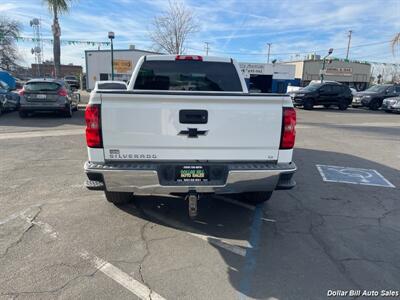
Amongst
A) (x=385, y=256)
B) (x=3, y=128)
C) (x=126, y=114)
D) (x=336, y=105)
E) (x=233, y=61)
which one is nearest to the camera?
(x=126, y=114)

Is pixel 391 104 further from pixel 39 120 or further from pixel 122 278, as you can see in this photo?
pixel 122 278

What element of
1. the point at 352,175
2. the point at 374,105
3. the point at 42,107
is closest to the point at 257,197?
the point at 352,175

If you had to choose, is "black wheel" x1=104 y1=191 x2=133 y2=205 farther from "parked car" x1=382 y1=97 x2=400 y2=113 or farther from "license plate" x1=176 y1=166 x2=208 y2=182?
"parked car" x1=382 y1=97 x2=400 y2=113

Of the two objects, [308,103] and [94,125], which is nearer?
[94,125]

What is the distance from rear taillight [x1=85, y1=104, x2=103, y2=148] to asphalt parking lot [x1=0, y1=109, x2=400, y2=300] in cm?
115

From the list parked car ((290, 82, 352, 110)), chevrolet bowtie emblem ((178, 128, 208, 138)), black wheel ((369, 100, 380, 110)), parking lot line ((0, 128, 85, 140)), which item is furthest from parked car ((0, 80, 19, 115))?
black wheel ((369, 100, 380, 110))

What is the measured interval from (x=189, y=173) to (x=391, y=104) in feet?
78.3

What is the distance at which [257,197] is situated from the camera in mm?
4723

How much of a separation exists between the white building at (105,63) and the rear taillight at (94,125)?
36528 millimetres

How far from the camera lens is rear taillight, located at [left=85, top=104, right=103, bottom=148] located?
129 inches

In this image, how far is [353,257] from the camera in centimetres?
348

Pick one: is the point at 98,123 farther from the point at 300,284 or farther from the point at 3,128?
the point at 3,128

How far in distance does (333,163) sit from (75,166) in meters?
5.77

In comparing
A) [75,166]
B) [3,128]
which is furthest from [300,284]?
[3,128]
